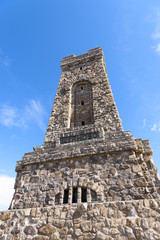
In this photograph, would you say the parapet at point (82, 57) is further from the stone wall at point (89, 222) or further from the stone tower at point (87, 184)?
the stone wall at point (89, 222)

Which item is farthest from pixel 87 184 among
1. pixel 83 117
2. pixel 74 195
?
pixel 83 117

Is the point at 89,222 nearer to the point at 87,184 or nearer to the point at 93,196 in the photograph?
the point at 93,196

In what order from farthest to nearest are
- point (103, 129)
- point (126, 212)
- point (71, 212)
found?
point (103, 129), point (71, 212), point (126, 212)

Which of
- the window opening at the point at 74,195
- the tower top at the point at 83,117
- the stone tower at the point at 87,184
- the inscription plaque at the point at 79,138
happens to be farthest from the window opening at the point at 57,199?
the inscription plaque at the point at 79,138

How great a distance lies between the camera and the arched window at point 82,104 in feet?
35.9

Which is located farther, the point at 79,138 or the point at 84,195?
the point at 79,138

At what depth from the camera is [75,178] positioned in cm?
705

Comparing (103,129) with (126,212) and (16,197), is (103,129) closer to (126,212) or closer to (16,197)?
(126,212)

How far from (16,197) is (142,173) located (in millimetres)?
5483

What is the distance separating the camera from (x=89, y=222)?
5.15 m

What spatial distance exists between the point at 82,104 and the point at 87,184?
21.1ft

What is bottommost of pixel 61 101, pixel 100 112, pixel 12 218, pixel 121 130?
pixel 12 218

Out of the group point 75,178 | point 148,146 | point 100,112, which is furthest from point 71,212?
point 100,112

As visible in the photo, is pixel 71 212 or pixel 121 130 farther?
pixel 121 130
